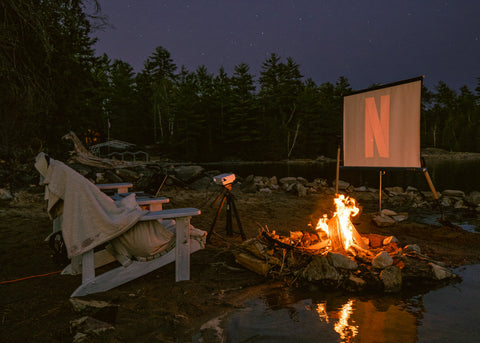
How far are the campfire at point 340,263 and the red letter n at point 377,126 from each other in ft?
10.0

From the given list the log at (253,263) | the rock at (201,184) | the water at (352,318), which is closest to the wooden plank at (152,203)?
the log at (253,263)

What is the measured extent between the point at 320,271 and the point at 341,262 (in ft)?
1.11

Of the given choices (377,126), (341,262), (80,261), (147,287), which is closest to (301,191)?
(377,126)

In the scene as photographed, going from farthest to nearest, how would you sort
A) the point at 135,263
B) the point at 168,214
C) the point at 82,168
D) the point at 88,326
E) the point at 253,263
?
the point at 82,168
the point at 253,263
the point at 135,263
the point at 168,214
the point at 88,326

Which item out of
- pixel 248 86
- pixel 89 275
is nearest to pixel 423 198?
pixel 89 275

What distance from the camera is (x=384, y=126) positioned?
6.99 meters

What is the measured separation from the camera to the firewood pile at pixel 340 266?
398cm

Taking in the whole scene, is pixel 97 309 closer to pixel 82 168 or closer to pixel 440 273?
pixel 440 273

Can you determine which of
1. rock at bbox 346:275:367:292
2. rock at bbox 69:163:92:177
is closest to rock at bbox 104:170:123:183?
rock at bbox 69:163:92:177

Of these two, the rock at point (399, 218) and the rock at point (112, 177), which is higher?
the rock at point (112, 177)

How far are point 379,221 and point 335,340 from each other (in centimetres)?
530

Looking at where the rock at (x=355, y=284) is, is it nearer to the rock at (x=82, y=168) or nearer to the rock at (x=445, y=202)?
the rock at (x=445, y=202)

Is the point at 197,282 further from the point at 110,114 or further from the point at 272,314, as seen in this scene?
the point at 110,114

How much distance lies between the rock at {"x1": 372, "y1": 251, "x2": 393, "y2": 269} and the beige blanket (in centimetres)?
325
